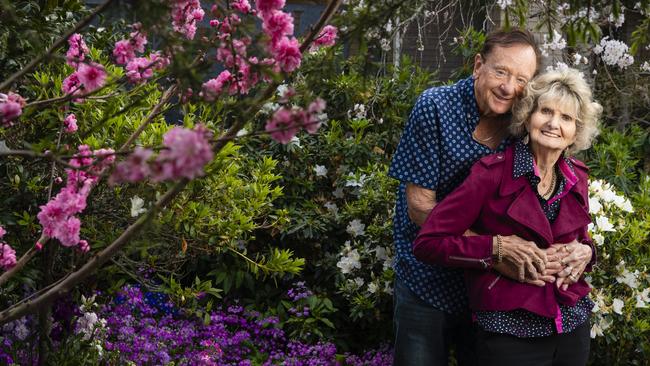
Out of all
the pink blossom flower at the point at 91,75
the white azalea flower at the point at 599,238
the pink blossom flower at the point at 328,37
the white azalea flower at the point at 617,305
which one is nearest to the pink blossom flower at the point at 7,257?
the pink blossom flower at the point at 91,75

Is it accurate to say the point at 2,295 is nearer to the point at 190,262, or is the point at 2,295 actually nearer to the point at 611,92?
the point at 190,262

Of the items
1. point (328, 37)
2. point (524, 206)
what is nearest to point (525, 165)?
point (524, 206)

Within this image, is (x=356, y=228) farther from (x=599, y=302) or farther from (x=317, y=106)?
(x=317, y=106)

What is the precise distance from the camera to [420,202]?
10.8 ft

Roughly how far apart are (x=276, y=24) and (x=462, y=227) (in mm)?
1223

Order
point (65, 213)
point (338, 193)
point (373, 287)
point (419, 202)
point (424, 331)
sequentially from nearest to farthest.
A: point (65, 213) → point (419, 202) → point (424, 331) → point (373, 287) → point (338, 193)

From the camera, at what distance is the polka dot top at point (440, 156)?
3303mm

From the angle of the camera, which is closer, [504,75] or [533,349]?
[533,349]

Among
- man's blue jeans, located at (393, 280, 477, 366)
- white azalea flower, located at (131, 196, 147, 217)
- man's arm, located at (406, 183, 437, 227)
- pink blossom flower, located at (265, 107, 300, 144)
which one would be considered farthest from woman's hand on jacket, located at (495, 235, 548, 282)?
white azalea flower, located at (131, 196, 147, 217)

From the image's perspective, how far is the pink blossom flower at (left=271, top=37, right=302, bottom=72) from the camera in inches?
87.1

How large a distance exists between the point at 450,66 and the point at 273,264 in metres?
4.22

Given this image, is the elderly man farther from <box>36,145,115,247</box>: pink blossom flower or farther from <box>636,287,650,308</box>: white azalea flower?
Answer: <box>636,287,650,308</box>: white azalea flower

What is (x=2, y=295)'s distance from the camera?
4082 millimetres

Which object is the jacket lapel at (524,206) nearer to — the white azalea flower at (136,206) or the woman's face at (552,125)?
the woman's face at (552,125)
